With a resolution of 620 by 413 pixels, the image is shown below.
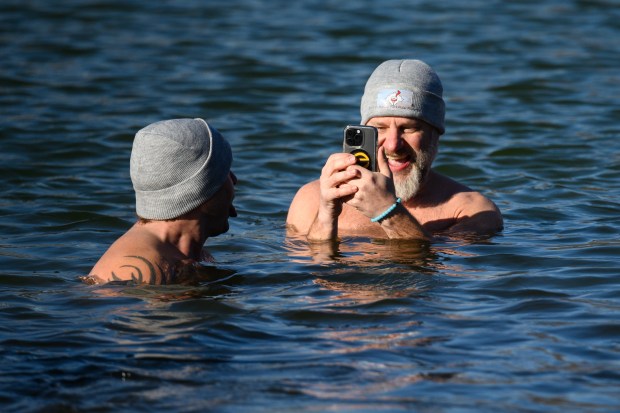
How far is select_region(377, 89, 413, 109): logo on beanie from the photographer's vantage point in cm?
838

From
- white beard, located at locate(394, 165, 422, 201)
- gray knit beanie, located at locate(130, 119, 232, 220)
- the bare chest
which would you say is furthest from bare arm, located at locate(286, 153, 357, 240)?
gray knit beanie, located at locate(130, 119, 232, 220)

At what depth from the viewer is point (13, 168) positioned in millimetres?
11719

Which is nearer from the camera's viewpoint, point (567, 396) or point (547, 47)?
point (567, 396)

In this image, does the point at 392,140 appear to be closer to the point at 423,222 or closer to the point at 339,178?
the point at 423,222

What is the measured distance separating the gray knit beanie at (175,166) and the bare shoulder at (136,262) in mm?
204

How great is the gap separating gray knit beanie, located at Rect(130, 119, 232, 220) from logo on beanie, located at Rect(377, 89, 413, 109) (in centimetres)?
172

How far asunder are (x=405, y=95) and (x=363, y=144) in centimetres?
94

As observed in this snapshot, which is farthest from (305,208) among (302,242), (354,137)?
(354,137)

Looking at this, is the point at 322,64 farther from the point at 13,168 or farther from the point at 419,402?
the point at 419,402

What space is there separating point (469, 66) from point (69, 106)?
19.3ft

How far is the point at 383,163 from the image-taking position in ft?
26.1

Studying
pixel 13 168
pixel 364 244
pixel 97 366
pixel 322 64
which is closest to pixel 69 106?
pixel 13 168

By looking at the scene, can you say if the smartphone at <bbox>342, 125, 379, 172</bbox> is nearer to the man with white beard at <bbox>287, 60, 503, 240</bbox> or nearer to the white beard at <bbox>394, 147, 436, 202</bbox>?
the man with white beard at <bbox>287, 60, 503, 240</bbox>

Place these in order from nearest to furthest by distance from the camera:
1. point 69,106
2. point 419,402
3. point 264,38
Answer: point 419,402
point 69,106
point 264,38
